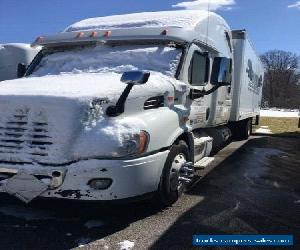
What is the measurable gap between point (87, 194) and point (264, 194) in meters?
3.11

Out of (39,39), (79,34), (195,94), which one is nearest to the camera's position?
(195,94)

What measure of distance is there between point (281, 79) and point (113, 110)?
9525 cm

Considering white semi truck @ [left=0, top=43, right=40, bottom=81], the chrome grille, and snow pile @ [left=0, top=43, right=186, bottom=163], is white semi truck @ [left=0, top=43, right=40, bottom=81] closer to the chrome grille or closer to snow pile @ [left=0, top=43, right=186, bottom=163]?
snow pile @ [left=0, top=43, right=186, bottom=163]

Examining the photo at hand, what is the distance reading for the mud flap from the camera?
4820 mm

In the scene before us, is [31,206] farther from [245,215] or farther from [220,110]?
[220,110]

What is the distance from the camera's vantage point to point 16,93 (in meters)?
5.24

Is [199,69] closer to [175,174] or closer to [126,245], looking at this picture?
[175,174]

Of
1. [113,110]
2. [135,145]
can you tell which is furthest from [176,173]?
[113,110]

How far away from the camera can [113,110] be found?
17.0 ft

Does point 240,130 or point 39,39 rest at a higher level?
point 39,39

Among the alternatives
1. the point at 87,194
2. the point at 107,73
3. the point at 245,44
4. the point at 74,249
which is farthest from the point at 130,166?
the point at 245,44

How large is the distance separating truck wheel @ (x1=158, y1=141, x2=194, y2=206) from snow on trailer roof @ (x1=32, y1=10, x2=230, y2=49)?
1.68m

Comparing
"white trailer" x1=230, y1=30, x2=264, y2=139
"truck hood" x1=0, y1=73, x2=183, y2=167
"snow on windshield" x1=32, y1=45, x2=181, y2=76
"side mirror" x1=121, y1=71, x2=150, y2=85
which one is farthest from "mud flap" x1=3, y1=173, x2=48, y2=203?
"white trailer" x1=230, y1=30, x2=264, y2=139

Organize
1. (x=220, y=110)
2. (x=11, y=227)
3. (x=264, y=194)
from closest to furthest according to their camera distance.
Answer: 1. (x=11, y=227)
2. (x=264, y=194)
3. (x=220, y=110)
